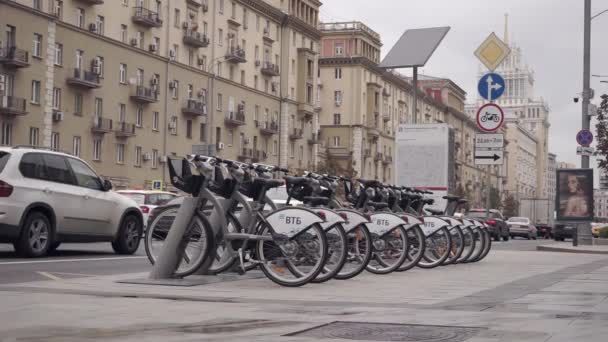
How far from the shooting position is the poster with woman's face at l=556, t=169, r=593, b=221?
28.2m

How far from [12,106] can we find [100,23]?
9.73 meters

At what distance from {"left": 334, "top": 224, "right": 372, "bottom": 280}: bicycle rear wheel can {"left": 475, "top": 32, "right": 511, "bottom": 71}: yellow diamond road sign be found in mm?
8352

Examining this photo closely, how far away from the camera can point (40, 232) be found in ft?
50.6

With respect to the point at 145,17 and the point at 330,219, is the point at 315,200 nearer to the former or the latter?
the point at 330,219

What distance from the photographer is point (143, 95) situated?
61.6 metres

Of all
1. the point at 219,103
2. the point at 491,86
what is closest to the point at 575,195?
the point at 491,86

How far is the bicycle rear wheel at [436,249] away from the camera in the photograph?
52.1 ft

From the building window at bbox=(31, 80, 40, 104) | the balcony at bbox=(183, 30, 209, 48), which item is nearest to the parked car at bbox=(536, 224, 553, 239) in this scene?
the balcony at bbox=(183, 30, 209, 48)

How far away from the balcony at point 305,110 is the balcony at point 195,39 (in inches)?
751

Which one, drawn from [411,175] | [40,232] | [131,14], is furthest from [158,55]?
[40,232]

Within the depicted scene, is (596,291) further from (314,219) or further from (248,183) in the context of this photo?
(248,183)

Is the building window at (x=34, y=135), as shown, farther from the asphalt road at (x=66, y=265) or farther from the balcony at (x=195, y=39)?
the asphalt road at (x=66, y=265)

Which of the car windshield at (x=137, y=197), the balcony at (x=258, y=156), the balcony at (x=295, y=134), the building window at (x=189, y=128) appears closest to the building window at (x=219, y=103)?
the building window at (x=189, y=128)

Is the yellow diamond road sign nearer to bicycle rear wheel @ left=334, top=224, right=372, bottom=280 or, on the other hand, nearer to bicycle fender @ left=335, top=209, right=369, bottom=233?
bicycle rear wheel @ left=334, top=224, right=372, bottom=280
